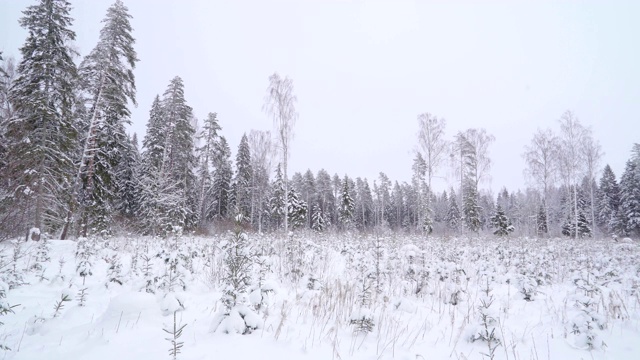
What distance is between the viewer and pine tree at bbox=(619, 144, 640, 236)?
32188mm

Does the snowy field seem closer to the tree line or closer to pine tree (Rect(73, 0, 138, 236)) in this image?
the tree line

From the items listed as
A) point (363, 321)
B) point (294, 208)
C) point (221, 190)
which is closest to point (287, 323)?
point (363, 321)

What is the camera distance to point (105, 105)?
13.2 meters

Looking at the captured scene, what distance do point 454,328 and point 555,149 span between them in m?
27.5

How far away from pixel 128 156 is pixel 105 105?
39.0 feet

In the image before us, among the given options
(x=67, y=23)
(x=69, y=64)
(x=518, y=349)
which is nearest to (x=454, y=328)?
(x=518, y=349)

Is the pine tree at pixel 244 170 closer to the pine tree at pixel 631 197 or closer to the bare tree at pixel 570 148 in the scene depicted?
the bare tree at pixel 570 148

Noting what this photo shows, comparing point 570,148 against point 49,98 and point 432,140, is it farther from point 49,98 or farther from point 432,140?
point 49,98

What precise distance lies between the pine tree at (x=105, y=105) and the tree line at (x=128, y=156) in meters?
0.05

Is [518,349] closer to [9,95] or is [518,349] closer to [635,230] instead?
[9,95]

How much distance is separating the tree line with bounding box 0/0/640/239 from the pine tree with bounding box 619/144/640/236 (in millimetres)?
125

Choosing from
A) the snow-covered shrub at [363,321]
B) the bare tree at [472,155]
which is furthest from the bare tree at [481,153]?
the snow-covered shrub at [363,321]

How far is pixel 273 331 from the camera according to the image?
2963mm

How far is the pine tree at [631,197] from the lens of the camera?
3219cm
